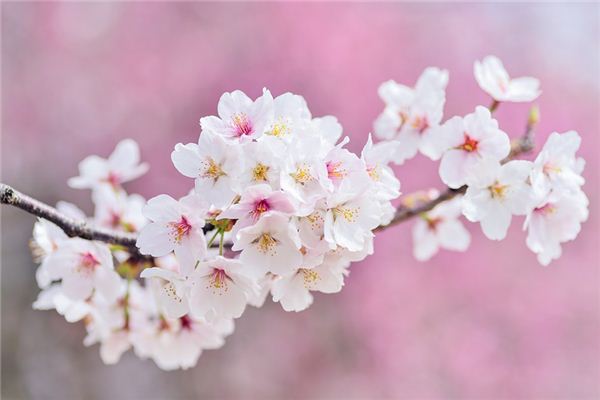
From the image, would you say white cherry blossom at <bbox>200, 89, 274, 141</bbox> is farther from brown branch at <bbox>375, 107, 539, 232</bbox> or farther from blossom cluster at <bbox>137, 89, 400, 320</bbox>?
brown branch at <bbox>375, 107, 539, 232</bbox>

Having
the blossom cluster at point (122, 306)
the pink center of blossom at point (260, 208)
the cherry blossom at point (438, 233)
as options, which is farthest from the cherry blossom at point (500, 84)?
the blossom cluster at point (122, 306)

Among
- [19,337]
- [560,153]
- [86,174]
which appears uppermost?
[19,337]

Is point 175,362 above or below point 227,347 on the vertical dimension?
below

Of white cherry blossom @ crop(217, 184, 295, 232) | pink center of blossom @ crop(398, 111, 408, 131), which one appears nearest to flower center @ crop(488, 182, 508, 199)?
pink center of blossom @ crop(398, 111, 408, 131)

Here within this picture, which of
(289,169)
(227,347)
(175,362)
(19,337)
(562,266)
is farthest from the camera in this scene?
(562,266)

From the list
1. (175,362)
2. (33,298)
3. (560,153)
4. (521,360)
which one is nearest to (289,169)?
(560,153)

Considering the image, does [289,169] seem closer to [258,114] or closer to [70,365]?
[258,114]

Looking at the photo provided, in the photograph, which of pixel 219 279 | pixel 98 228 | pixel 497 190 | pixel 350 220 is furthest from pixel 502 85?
pixel 98 228

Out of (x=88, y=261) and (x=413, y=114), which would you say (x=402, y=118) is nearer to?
(x=413, y=114)
